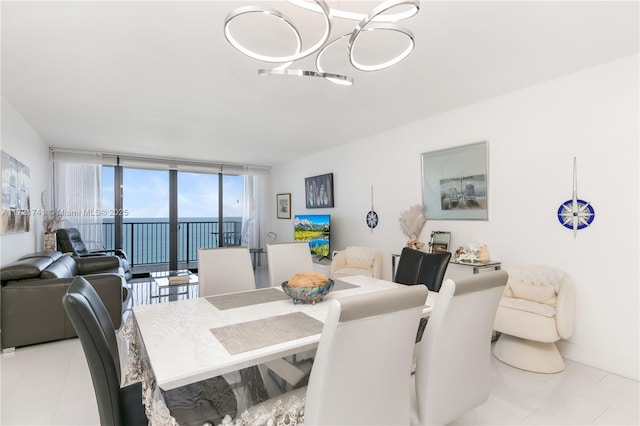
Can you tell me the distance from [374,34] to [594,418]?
9.01 feet

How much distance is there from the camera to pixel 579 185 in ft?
8.82

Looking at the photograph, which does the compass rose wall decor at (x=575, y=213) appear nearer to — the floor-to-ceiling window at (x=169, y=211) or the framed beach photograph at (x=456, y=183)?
the framed beach photograph at (x=456, y=183)

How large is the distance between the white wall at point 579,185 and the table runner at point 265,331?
8.16 feet

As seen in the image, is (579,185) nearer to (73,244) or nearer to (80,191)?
(73,244)

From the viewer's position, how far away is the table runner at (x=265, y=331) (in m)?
1.31

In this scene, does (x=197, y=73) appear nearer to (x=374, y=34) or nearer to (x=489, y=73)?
(x=374, y=34)

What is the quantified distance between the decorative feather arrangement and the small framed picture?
10.8 feet

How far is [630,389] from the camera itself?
226 centimetres

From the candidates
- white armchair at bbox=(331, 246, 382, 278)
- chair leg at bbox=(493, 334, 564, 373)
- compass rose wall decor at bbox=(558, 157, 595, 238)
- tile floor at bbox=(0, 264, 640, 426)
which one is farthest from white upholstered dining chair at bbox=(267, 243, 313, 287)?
compass rose wall decor at bbox=(558, 157, 595, 238)

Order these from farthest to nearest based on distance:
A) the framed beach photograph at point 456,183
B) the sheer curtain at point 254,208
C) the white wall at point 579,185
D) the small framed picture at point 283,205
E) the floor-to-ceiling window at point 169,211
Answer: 1. the sheer curtain at point 254,208
2. the small framed picture at point 283,205
3. the floor-to-ceiling window at point 169,211
4. the framed beach photograph at point 456,183
5. the white wall at point 579,185

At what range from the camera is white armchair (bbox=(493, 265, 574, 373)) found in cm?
245

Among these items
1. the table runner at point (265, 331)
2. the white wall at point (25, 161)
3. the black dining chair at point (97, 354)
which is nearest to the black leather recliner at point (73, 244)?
the white wall at point (25, 161)

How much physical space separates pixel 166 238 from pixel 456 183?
6277 mm

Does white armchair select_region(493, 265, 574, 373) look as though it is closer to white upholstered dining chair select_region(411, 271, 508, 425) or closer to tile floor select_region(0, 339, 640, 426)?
tile floor select_region(0, 339, 640, 426)
